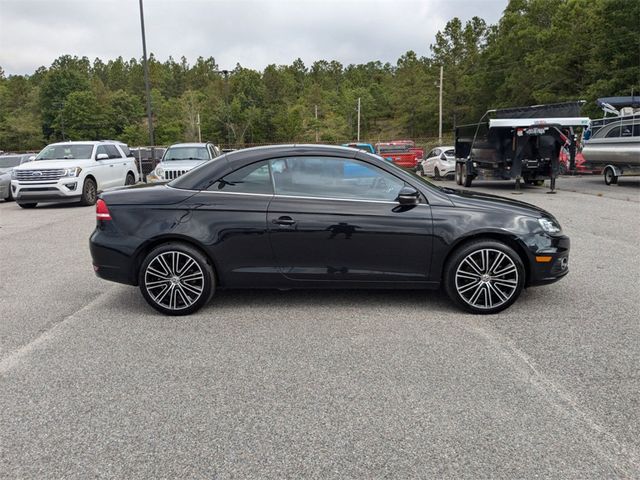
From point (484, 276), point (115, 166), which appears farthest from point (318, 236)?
point (115, 166)

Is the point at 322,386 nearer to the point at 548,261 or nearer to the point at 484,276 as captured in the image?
the point at 484,276

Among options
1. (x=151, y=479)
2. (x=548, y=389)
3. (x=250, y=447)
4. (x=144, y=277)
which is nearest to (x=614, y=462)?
(x=548, y=389)

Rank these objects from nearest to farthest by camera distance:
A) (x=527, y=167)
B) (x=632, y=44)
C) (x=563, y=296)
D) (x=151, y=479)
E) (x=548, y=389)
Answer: (x=151, y=479) < (x=548, y=389) < (x=563, y=296) < (x=527, y=167) < (x=632, y=44)

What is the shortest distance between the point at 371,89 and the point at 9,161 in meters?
98.6

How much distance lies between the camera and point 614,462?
268 cm

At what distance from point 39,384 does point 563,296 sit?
490 centimetres

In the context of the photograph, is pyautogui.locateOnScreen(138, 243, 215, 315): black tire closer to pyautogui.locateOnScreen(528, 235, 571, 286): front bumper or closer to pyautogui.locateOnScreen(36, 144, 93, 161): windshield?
pyautogui.locateOnScreen(528, 235, 571, 286): front bumper

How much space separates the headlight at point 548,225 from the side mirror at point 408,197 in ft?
4.07

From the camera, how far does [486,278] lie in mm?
4945

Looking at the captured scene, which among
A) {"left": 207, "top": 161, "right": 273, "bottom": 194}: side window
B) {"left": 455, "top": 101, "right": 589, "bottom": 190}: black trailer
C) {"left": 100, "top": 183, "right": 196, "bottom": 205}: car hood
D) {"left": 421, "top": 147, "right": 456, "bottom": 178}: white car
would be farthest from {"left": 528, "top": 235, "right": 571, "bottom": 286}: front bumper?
{"left": 421, "top": 147, "right": 456, "bottom": 178}: white car

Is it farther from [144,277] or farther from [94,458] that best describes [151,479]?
[144,277]

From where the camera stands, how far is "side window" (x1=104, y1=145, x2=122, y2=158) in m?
16.0

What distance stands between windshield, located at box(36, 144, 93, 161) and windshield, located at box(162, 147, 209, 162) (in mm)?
2196

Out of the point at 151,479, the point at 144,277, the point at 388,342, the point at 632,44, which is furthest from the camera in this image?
the point at 632,44
